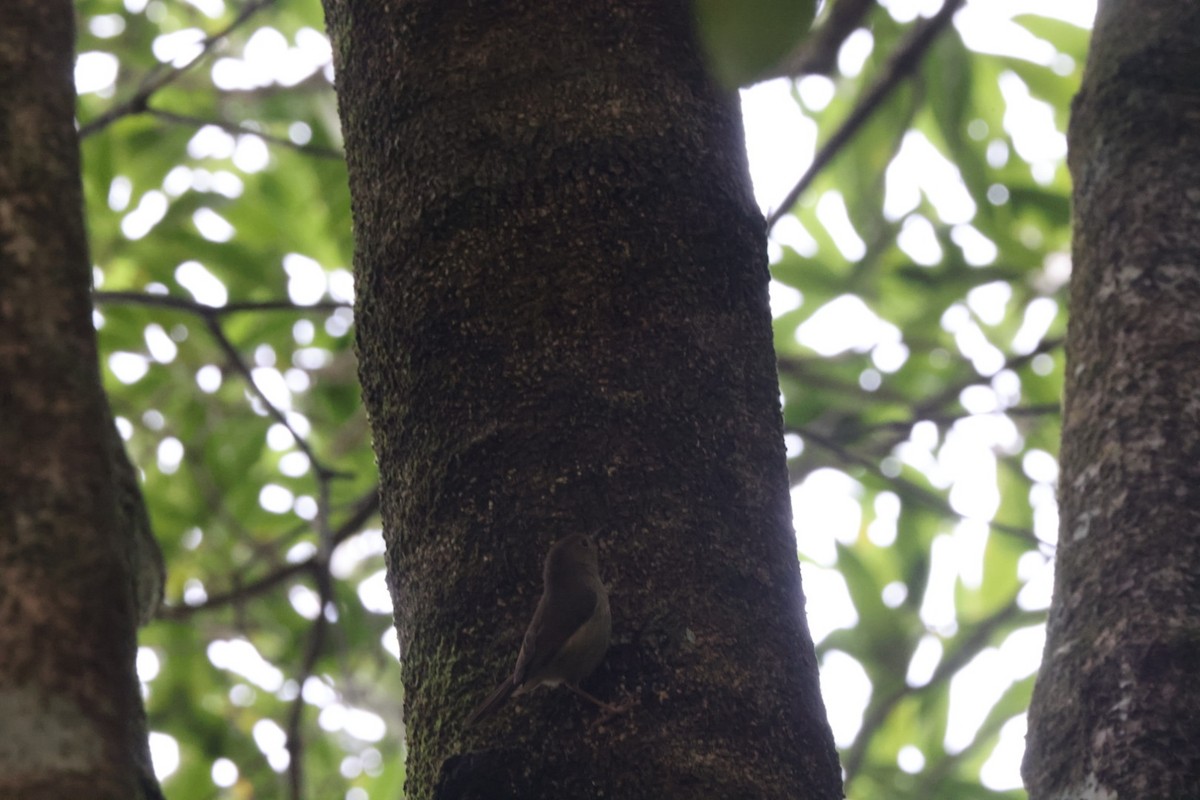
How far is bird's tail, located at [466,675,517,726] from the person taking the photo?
154cm

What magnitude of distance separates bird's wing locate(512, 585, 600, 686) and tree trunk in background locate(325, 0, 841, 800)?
0.18 feet

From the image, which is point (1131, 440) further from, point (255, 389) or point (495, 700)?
point (255, 389)

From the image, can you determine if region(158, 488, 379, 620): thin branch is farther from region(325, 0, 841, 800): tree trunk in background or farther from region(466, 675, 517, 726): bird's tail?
region(466, 675, 517, 726): bird's tail

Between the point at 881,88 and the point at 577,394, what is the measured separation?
240 centimetres

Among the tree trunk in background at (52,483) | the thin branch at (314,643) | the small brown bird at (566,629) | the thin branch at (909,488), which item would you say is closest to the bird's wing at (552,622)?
the small brown bird at (566,629)

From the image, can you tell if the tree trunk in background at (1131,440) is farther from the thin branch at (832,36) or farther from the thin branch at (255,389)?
the thin branch at (255,389)

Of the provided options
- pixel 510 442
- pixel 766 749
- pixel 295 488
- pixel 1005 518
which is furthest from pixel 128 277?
pixel 766 749

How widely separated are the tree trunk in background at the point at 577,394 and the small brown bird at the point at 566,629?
3cm

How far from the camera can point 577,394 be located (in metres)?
1.67

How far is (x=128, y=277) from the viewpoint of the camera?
5.00 m

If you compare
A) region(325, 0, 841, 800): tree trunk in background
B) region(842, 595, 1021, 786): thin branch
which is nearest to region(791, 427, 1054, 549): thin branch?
region(842, 595, 1021, 786): thin branch

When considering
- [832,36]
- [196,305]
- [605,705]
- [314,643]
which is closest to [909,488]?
[832,36]

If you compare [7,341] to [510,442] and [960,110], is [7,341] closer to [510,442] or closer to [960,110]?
[510,442]

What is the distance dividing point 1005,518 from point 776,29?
4.42m
